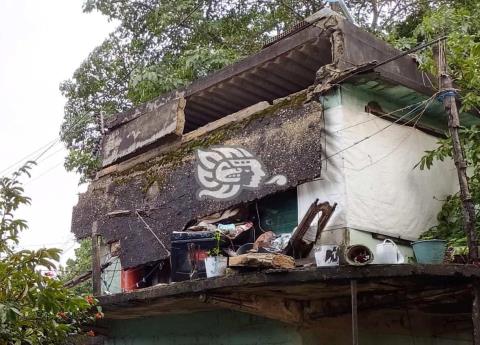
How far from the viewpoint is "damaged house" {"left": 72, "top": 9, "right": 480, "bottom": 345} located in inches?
246

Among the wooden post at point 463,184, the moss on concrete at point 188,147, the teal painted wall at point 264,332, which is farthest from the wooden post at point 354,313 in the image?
the moss on concrete at point 188,147

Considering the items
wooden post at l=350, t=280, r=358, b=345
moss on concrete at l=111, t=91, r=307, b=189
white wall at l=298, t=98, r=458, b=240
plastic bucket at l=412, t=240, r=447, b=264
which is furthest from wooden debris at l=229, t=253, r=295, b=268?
moss on concrete at l=111, t=91, r=307, b=189

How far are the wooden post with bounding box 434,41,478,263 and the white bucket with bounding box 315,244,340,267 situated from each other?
3.85ft

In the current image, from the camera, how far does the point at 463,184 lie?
5.64m

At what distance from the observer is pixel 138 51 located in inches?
565

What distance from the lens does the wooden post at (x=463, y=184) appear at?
5.19 m

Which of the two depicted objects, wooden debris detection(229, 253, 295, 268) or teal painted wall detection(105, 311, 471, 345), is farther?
teal painted wall detection(105, 311, 471, 345)

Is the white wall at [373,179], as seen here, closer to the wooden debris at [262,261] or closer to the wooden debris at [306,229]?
the wooden debris at [306,229]

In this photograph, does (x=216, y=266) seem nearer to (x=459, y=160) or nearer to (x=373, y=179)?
(x=373, y=179)

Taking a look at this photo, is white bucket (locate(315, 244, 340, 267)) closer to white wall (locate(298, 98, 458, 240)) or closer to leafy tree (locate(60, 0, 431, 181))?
white wall (locate(298, 98, 458, 240))

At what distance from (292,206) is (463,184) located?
95.4 inches

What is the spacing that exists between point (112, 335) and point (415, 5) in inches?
364

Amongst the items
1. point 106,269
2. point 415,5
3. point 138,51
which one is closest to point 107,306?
point 106,269

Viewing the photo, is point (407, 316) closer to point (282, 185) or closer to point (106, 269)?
point (282, 185)
